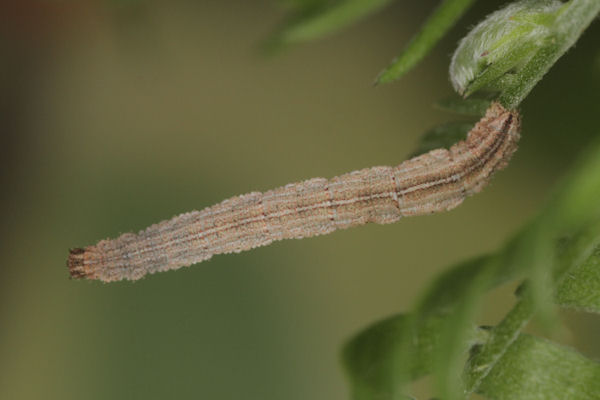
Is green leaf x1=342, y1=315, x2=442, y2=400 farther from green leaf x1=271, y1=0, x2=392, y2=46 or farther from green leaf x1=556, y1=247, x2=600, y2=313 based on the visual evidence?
green leaf x1=271, y1=0, x2=392, y2=46

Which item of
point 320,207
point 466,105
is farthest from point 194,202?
point 466,105

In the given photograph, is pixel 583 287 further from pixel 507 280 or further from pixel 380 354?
pixel 380 354

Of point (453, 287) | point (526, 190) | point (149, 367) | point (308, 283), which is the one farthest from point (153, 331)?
point (453, 287)

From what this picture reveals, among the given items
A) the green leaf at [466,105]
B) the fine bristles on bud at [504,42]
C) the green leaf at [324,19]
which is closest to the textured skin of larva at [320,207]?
the green leaf at [466,105]

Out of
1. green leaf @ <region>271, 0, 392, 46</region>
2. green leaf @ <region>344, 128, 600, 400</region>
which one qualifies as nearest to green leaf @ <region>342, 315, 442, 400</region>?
green leaf @ <region>344, 128, 600, 400</region>

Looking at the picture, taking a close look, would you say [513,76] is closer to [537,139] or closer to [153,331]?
[537,139]

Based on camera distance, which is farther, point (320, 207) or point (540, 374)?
point (320, 207)

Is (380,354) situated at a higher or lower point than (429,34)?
lower

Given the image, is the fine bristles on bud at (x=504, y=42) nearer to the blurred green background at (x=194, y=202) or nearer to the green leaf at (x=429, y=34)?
the green leaf at (x=429, y=34)
